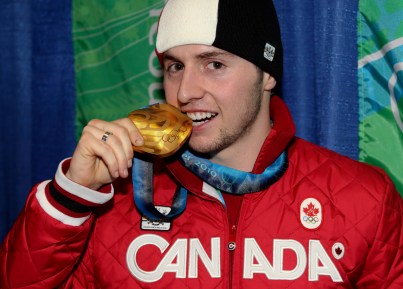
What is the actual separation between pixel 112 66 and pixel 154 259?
3.09 feet

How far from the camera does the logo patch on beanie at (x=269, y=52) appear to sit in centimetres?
184

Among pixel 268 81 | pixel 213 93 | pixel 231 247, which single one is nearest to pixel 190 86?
pixel 213 93

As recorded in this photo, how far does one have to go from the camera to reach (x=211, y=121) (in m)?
1.76

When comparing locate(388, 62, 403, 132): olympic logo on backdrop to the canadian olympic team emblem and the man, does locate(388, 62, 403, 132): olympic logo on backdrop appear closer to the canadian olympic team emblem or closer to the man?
the man

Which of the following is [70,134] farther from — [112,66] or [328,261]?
[328,261]

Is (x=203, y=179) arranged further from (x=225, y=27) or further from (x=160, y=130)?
→ (x=225, y=27)

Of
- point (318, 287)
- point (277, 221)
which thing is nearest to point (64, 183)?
point (277, 221)

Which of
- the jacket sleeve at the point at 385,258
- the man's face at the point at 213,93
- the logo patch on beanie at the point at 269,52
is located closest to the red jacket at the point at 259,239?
the jacket sleeve at the point at 385,258

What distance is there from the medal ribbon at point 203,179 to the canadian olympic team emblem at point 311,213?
0.36 feet

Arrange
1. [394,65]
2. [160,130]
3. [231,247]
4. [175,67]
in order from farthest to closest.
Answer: [394,65] → [175,67] → [231,247] → [160,130]

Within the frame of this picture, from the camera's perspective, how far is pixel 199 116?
1.76 meters

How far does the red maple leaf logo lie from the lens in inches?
68.4

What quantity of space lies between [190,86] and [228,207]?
360 mm

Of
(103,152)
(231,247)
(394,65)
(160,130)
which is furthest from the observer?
(394,65)
